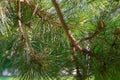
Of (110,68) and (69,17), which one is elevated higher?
(69,17)

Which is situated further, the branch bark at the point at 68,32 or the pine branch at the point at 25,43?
the pine branch at the point at 25,43

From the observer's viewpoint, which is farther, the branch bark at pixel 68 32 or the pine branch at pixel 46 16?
the pine branch at pixel 46 16

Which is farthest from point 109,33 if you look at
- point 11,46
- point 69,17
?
point 11,46

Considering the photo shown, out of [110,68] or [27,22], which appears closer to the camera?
[110,68]

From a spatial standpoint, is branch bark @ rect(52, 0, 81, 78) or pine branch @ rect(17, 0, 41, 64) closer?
branch bark @ rect(52, 0, 81, 78)

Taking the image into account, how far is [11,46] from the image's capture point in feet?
3.07

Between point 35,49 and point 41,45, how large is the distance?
0.06 ft

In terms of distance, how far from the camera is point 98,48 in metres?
0.75

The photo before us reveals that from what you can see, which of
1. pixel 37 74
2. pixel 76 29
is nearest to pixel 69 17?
pixel 76 29

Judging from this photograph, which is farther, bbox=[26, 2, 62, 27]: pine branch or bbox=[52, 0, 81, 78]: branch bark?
bbox=[26, 2, 62, 27]: pine branch

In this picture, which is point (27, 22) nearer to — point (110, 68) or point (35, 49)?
point (35, 49)

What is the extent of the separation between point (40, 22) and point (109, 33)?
0.74 ft

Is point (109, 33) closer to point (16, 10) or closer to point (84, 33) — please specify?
point (84, 33)

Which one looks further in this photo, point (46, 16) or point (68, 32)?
point (46, 16)
